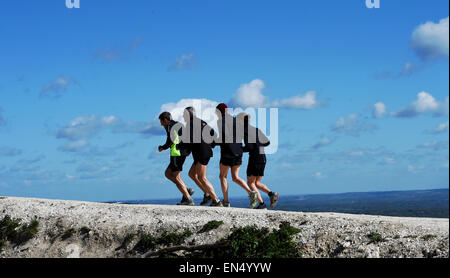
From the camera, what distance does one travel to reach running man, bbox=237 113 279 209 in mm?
15594

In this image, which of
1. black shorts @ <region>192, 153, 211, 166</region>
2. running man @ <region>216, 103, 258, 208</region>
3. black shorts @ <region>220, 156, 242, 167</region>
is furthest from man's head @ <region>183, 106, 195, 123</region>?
black shorts @ <region>220, 156, 242, 167</region>

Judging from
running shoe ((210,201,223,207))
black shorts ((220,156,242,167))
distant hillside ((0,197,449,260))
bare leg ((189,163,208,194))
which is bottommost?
distant hillside ((0,197,449,260))

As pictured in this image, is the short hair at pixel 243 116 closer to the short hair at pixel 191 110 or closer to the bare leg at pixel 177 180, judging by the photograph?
the short hair at pixel 191 110

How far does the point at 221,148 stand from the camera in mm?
15531

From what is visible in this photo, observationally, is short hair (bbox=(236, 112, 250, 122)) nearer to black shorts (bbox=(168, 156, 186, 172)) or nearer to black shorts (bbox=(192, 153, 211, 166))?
black shorts (bbox=(192, 153, 211, 166))

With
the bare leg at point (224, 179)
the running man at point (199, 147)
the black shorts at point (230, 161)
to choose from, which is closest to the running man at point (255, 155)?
the black shorts at point (230, 161)

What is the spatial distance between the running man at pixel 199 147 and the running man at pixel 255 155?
98 centimetres

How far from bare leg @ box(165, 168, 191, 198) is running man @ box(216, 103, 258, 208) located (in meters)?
1.44

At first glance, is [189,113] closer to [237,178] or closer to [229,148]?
[229,148]
